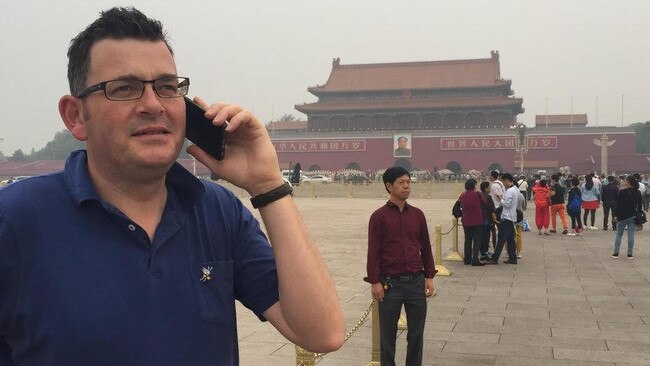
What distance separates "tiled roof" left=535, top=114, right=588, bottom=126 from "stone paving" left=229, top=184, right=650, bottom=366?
134 ft

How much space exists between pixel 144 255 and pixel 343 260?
27.4ft

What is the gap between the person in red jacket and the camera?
11695mm

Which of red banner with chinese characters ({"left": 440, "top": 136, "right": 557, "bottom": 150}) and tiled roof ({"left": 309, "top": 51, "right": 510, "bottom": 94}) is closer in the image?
red banner with chinese characters ({"left": 440, "top": 136, "right": 557, "bottom": 150})

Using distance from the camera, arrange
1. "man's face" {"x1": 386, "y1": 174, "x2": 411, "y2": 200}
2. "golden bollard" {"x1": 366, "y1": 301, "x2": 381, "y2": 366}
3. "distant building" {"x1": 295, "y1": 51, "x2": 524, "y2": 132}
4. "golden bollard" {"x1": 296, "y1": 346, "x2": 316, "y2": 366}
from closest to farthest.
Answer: "golden bollard" {"x1": 296, "y1": 346, "x2": 316, "y2": 366} < "man's face" {"x1": 386, "y1": 174, "x2": 411, "y2": 200} < "golden bollard" {"x1": 366, "y1": 301, "x2": 381, "y2": 366} < "distant building" {"x1": 295, "y1": 51, "x2": 524, "y2": 132}

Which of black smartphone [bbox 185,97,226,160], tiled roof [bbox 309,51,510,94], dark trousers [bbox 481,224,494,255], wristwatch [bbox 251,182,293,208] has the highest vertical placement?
tiled roof [bbox 309,51,510,94]

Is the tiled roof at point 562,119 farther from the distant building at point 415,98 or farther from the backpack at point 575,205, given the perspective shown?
the backpack at point 575,205

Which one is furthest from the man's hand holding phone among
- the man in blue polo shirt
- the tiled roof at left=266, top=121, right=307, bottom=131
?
the tiled roof at left=266, top=121, right=307, bottom=131

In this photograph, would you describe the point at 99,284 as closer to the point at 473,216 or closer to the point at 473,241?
the point at 473,216

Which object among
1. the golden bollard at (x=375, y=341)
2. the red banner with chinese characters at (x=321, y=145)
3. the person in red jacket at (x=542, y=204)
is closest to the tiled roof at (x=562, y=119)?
the red banner with chinese characters at (x=321, y=145)

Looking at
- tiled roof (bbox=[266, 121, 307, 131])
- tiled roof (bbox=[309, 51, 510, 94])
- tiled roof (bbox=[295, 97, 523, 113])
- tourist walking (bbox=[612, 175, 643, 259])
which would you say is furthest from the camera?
tiled roof (bbox=[266, 121, 307, 131])

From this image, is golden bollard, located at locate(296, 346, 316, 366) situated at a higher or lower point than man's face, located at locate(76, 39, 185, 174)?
lower

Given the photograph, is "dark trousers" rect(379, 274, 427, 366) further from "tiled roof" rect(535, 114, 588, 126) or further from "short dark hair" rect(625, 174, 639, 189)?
"tiled roof" rect(535, 114, 588, 126)

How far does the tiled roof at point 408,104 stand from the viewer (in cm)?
4659

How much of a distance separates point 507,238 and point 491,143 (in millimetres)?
37087
